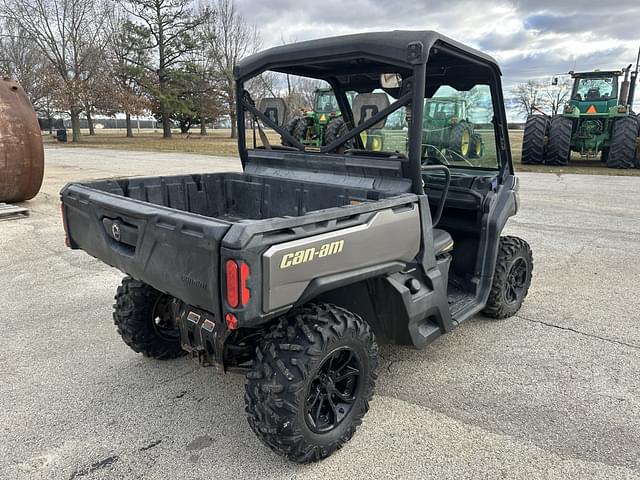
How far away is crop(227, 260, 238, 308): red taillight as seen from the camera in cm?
187

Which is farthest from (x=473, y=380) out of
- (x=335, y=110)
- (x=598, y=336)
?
(x=335, y=110)

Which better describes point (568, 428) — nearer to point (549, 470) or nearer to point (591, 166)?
point (549, 470)

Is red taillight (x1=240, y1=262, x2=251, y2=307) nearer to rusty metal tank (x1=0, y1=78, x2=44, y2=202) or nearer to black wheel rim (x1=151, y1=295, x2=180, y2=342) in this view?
black wheel rim (x1=151, y1=295, x2=180, y2=342)

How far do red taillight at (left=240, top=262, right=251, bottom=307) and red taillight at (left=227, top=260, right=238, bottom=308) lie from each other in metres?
0.02

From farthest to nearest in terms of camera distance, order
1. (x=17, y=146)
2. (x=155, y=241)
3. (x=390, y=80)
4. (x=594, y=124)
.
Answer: (x=594, y=124) → (x=17, y=146) → (x=390, y=80) → (x=155, y=241)

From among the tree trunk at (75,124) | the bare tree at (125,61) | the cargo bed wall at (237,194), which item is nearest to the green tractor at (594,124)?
the cargo bed wall at (237,194)

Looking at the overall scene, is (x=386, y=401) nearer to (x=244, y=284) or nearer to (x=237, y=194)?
(x=244, y=284)

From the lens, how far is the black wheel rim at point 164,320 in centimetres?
327

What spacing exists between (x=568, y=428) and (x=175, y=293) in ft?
Result: 7.18

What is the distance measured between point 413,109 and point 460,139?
137 cm

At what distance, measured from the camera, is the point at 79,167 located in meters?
15.5

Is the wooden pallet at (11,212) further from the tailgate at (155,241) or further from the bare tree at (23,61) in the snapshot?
the bare tree at (23,61)

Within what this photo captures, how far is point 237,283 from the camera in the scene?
1.87m

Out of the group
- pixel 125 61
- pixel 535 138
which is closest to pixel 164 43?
pixel 125 61
